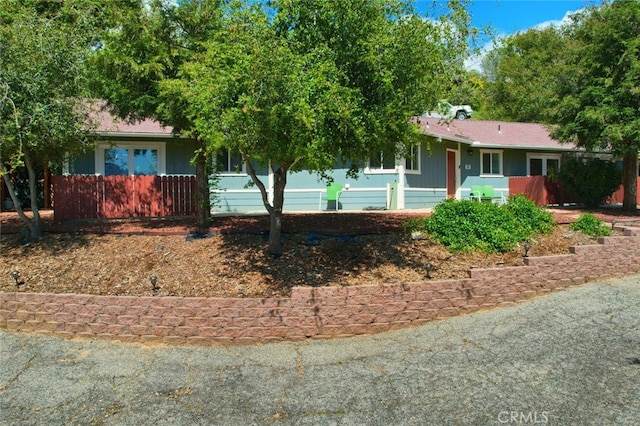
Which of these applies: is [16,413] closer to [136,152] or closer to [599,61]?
[136,152]

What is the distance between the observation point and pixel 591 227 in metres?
8.38

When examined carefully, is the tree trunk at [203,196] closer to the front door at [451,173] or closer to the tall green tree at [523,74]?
the front door at [451,173]

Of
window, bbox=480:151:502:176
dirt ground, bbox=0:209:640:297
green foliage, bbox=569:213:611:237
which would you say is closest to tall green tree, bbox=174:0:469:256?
dirt ground, bbox=0:209:640:297

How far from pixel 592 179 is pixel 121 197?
48.4 ft

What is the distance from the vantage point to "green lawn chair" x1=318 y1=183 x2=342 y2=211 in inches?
587

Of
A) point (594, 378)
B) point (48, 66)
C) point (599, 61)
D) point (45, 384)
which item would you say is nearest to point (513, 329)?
point (594, 378)

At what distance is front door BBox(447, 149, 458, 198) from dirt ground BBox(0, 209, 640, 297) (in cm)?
1008

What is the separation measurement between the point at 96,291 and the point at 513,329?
5.41m

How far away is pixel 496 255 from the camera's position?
7.30 metres

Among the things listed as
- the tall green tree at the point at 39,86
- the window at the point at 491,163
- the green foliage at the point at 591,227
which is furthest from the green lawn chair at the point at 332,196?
the tall green tree at the point at 39,86

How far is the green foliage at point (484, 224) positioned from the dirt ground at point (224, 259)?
223 mm

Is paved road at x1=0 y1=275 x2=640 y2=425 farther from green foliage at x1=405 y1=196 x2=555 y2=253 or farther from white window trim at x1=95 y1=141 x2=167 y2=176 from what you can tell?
white window trim at x1=95 y1=141 x2=167 y2=176

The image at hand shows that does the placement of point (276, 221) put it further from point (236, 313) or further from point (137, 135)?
point (137, 135)

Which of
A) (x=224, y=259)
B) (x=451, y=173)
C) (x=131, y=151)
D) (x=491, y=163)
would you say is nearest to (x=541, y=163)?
(x=491, y=163)
